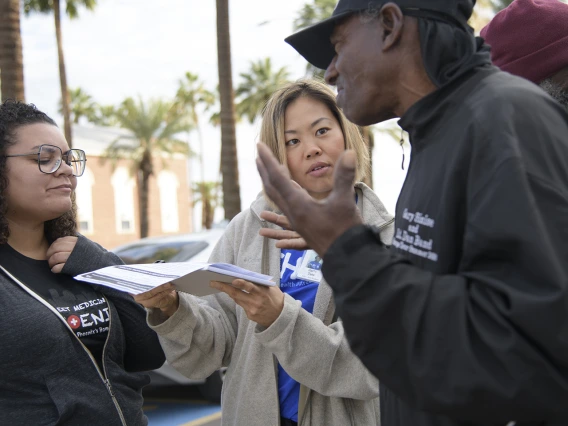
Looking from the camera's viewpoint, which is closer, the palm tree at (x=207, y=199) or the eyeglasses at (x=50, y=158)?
the eyeglasses at (x=50, y=158)

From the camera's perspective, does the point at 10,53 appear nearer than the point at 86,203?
Yes

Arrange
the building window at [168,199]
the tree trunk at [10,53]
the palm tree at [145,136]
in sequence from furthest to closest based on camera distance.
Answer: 1. the building window at [168,199]
2. the palm tree at [145,136]
3. the tree trunk at [10,53]

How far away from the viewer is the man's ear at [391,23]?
4.33ft

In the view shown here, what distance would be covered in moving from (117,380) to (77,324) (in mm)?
299

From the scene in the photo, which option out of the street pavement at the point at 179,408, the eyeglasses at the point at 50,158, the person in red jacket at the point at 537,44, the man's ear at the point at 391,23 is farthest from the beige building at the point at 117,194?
the man's ear at the point at 391,23

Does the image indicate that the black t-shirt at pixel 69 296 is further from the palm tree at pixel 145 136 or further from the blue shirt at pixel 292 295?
the palm tree at pixel 145 136

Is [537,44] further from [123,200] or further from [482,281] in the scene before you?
[123,200]

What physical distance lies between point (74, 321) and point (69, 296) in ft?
0.41

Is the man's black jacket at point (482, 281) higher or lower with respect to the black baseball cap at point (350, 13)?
lower

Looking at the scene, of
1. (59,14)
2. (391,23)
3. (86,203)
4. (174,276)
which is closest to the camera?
(391,23)

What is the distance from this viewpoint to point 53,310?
88.2 inches

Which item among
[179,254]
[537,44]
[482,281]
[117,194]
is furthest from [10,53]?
[117,194]

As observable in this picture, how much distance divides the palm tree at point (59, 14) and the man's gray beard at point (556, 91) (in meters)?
18.4

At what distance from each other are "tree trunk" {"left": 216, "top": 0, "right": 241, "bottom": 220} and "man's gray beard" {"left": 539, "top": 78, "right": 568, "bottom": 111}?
9.39 meters
